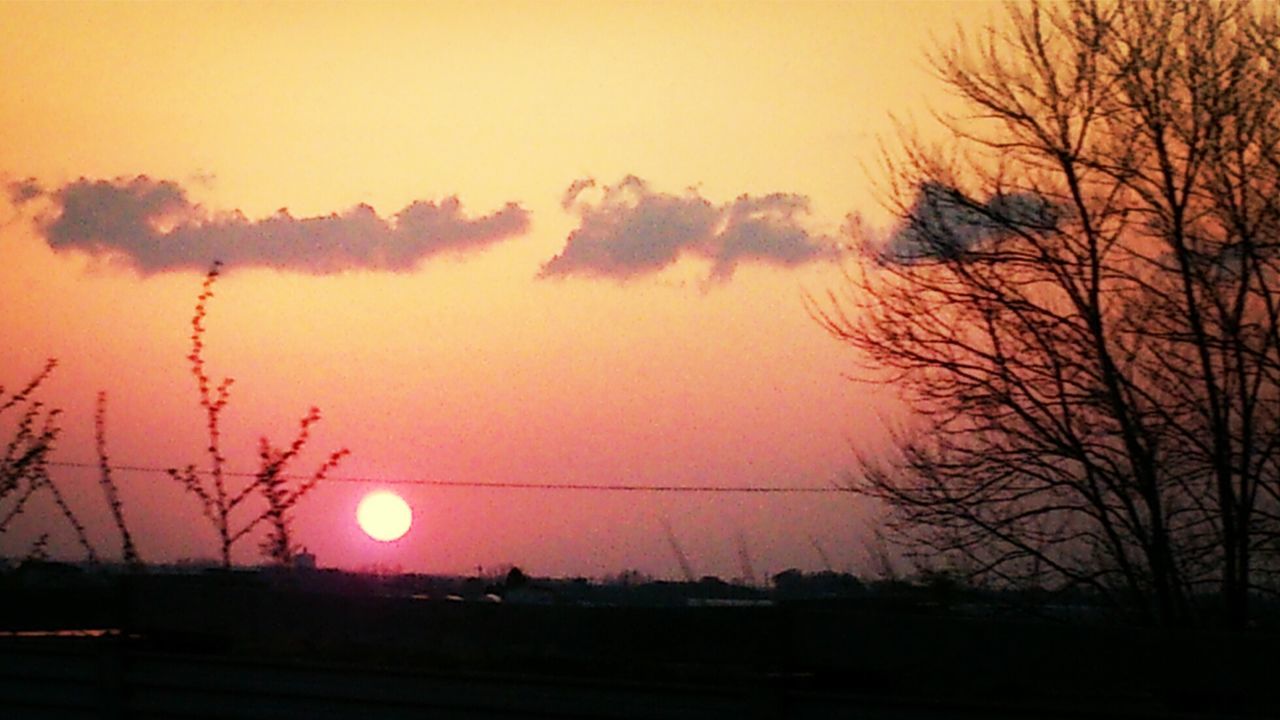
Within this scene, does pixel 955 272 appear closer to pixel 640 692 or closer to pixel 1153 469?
pixel 1153 469

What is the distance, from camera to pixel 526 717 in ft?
26.1

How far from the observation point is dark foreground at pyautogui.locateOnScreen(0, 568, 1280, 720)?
6.91 m

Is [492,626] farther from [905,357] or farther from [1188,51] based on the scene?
[1188,51]

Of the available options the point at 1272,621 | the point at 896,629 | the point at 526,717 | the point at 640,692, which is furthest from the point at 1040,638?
the point at 1272,621

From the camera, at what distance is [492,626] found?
336 inches

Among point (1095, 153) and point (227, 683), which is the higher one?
point (1095, 153)

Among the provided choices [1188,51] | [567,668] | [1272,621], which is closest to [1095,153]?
[1188,51]

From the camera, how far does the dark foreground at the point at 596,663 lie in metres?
6.91

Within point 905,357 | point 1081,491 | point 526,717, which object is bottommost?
point 526,717

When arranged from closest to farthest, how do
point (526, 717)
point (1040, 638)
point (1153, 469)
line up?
1. point (1040, 638)
2. point (526, 717)
3. point (1153, 469)

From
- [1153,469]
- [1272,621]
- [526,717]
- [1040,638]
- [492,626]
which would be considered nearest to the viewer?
[1040,638]

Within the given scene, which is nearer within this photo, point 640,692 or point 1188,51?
point 640,692

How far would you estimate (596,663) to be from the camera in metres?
8.49

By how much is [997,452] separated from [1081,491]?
44.8 inches
